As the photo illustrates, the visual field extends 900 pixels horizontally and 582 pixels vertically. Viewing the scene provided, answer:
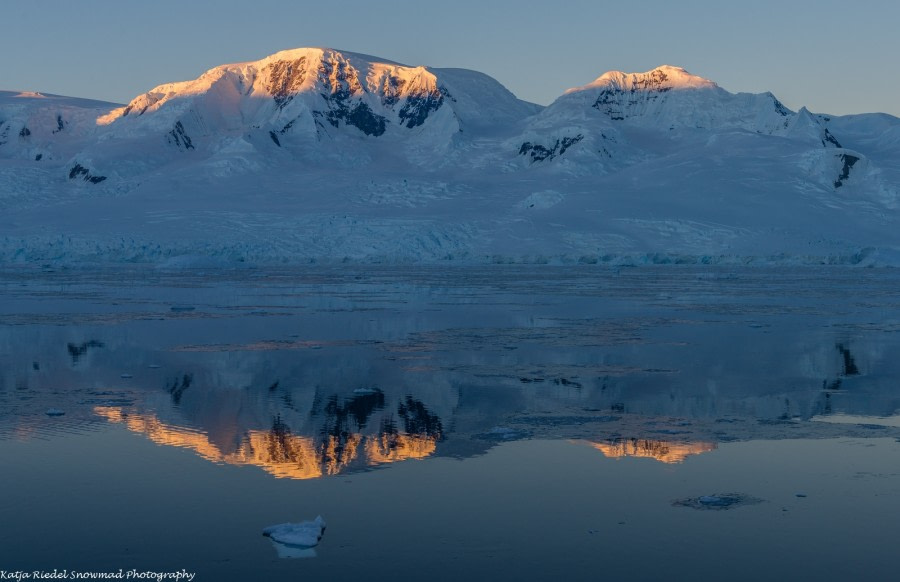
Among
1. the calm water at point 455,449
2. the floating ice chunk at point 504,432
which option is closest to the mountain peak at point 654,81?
the calm water at point 455,449

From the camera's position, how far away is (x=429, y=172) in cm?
8838

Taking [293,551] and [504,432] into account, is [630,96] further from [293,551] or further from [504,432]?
[293,551]

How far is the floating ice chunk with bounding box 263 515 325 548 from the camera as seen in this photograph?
6.23m

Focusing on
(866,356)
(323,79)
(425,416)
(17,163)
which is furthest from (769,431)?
(323,79)

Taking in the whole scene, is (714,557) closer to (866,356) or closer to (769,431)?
(769,431)

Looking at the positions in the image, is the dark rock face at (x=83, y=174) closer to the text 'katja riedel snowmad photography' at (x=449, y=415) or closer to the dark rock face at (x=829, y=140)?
the text 'katja riedel snowmad photography' at (x=449, y=415)

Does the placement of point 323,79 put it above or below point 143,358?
above

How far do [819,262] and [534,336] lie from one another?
134ft

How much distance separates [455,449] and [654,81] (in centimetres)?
10476

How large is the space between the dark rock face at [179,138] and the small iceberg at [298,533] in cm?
9242

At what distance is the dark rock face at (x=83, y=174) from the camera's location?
84.0 metres

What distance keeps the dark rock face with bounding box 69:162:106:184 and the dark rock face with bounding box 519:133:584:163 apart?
37.0 m

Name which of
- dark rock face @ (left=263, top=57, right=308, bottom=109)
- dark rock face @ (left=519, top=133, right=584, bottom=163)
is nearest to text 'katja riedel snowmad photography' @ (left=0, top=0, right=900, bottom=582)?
dark rock face @ (left=519, top=133, right=584, bottom=163)

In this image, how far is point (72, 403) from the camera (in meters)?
11.3
